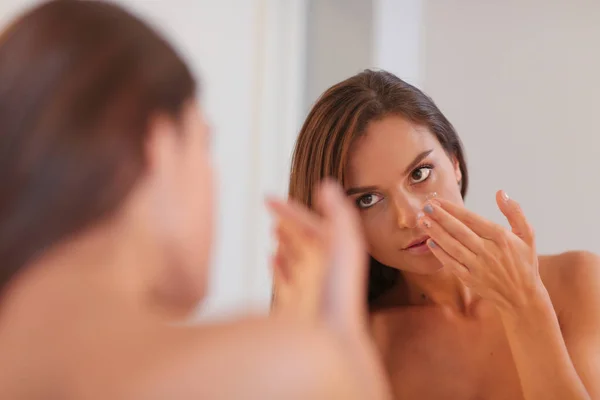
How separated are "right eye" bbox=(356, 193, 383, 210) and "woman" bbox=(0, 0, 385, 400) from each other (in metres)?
0.51

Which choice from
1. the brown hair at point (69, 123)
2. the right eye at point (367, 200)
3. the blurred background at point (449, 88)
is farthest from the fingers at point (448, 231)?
the blurred background at point (449, 88)

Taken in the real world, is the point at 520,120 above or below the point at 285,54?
below

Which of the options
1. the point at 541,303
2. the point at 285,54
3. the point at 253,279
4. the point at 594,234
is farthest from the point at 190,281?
the point at 594,234

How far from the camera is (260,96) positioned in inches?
56.7

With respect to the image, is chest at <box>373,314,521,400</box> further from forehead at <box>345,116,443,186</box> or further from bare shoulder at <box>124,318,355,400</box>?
bare shoulder at <box>124,318,355,400</box>

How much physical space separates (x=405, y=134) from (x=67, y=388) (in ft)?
2.17

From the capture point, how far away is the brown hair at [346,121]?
880 mm

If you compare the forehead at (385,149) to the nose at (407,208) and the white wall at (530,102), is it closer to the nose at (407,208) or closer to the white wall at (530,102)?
the nose at (407,208)

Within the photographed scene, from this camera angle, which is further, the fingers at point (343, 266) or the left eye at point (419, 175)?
the left eye at point (419, 175)

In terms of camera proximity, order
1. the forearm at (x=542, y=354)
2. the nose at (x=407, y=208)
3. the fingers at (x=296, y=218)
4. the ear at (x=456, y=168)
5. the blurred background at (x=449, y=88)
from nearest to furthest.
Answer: the fingers at (x=296, y=218) → the forearm at (x=542, y=354) → the nose at (x=407, y=208) → the ear at (x=456, y=168) → the blurred background at (x=449, y=88)

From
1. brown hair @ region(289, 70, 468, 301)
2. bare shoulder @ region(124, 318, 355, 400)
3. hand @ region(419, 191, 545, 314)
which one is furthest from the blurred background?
bare shoulder @ region(124, 318, 355, 400)

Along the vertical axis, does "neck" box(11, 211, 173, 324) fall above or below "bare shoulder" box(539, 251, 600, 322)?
above

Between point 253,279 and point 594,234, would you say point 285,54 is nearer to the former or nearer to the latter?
point 253,279

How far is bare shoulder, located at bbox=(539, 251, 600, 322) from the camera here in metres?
0.89
